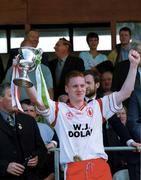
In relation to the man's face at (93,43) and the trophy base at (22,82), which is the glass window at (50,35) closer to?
the man's face at (93,43)

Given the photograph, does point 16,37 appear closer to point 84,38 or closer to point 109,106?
point 84,38

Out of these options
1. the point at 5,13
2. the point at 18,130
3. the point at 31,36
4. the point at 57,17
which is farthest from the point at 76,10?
the point at 18,130

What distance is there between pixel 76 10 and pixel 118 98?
20.0 feet

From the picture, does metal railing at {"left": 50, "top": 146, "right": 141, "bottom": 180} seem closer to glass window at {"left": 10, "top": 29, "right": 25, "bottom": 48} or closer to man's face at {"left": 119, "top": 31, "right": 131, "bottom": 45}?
man's face at {"left": 119, "top": 31, "right": 131, "bottom": 45}

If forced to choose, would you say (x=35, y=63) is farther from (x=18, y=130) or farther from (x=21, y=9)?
(x=21, y=9)

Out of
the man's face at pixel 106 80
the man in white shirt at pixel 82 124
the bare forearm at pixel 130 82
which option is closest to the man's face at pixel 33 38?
the man's face at pixel 106 80

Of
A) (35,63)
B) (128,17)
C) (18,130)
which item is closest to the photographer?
(35,63)

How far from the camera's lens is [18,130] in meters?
7.39

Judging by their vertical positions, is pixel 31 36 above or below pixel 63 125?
above

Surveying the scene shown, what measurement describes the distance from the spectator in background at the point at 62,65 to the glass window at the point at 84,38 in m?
1.51

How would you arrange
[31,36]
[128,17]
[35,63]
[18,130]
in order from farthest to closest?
[128,17] → [31,36] → [18,130] → [35,63]

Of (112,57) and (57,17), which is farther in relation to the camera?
(57,17)

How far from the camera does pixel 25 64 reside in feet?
22.2

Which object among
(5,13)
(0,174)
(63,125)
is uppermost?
(5,13)
